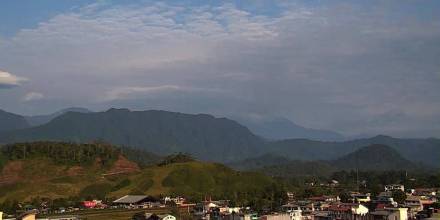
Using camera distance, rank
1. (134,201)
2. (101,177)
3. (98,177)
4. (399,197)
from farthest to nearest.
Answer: (101,177) → (98,177) → (134,201) → (399,197)

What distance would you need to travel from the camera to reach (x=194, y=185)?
107 m

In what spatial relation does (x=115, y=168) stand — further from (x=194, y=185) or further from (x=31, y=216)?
(x=31, y=216)

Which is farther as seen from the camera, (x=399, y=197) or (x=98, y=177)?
(x=98, y=177)

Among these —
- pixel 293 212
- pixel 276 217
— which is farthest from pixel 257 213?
pixel 276 217

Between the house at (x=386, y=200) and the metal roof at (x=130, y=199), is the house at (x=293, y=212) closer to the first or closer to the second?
the house at (x=386, y=200)

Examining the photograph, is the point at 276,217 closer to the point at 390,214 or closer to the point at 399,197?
the point at 390,214

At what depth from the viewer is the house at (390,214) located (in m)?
58.9

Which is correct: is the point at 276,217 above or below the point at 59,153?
below

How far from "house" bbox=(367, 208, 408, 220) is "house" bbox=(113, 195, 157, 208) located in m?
37.6

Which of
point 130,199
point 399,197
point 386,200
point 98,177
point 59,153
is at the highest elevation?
point 59,153

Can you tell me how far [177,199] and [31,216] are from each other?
4289 centimetres

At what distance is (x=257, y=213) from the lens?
222ft

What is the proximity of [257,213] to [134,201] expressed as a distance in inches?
1068

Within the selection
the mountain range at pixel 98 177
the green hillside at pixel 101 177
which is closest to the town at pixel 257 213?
the green hillside at pixel 101 177
